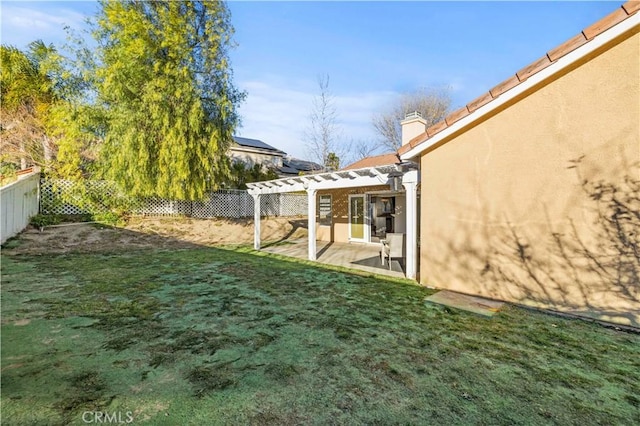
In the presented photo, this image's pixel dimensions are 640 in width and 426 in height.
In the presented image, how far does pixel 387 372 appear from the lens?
3.33 metres

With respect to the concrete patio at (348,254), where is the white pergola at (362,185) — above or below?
above

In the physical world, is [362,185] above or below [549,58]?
below

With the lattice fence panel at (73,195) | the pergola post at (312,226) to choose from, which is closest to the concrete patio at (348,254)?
the pergola post at (312,226)

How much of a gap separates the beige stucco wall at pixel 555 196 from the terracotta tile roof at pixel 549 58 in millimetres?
379

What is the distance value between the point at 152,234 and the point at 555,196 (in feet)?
50.0

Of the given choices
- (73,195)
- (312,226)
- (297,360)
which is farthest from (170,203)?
(297,360)

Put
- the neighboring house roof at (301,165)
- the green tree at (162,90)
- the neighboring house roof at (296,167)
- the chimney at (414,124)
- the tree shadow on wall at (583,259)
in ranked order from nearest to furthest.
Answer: the tree shadow on wall at (583,259), the green tree at (162,90), the chimney at (414,124), the neighboring house roof at (296,167), the neighboring house roof at (301,165)

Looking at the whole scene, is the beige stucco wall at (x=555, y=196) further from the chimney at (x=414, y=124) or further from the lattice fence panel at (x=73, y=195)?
the lattice fence panel at (x=73, y=195)

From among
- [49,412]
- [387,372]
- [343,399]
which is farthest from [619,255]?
[49,412]

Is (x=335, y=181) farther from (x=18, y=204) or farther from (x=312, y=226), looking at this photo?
(x=18, y=204)

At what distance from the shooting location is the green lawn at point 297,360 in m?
2.65

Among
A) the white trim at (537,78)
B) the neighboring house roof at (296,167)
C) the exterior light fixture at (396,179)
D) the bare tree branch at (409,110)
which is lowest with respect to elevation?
the exterior light fixture at (396,179)

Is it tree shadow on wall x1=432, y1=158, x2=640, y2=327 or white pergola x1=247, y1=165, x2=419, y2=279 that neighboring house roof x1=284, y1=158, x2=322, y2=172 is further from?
tree shadow on wall x1=432, y1=158, x2=640, y2=327

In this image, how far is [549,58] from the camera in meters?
5.09
